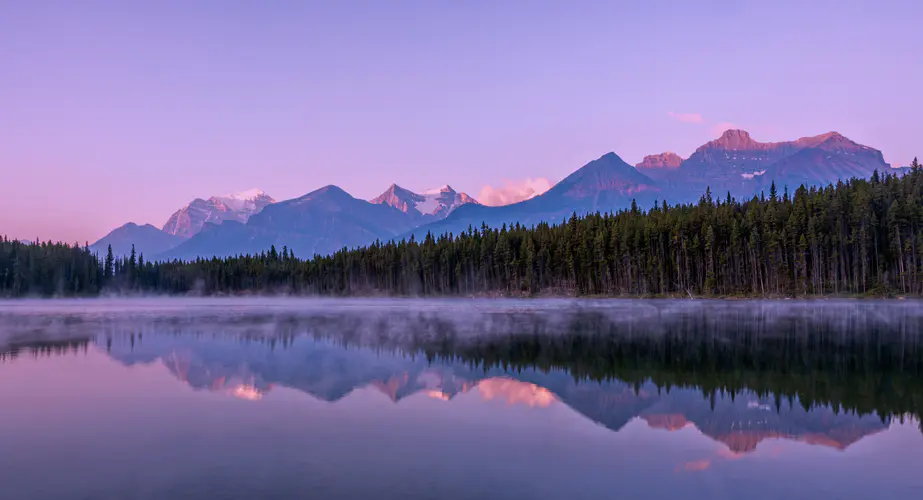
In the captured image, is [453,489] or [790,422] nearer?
[453,489]

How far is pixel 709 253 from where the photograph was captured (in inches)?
4220

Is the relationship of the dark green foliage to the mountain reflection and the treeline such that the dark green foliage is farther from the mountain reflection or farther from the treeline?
the mountain reflection

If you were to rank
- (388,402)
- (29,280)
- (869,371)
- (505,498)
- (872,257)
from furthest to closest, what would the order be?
1. (29,280)
2. (872,257)
3. (869,371)
4. (388,402)
5. (505,498)

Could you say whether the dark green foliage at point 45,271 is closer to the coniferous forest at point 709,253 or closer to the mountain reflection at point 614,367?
the coniferous forest at point 709,253

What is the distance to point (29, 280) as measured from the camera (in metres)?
171

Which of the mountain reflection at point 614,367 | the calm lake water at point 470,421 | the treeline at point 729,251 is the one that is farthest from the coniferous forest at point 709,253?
the calm lake water at point 470,421

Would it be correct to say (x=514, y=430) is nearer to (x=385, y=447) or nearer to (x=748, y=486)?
(x=385, y=447)

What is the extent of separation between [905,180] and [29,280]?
20920 centimetres

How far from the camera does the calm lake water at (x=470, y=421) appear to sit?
448 inches

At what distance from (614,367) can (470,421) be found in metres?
10.8

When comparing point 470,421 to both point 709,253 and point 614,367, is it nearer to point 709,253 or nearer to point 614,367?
point 614,367

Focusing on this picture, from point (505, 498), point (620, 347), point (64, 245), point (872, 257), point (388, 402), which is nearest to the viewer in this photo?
point (505, 498)

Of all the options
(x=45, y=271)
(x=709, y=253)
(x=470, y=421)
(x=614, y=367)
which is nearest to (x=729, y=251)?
(x=709, y=253)

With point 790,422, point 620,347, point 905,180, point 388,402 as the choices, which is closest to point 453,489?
point 388,402
